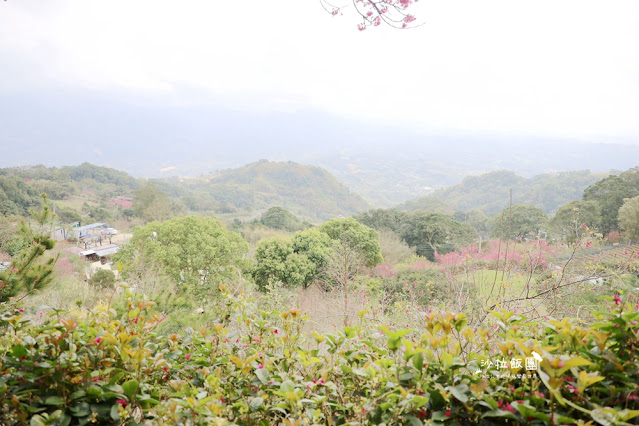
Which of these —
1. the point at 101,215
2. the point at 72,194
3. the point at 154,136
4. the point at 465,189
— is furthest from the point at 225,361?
the point at 154,136

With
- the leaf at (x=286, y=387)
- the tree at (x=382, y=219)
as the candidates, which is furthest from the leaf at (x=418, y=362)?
the tree at (x=382, y=219)

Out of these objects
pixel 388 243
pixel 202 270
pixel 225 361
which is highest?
pixel 225 361

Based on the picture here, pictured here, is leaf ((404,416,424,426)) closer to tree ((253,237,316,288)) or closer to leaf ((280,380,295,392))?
leaf ((280,380,295,392))

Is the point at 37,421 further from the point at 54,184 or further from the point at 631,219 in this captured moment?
the point at 54,184

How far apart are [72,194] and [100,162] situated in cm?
11172

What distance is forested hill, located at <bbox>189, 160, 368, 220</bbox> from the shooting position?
171 ft

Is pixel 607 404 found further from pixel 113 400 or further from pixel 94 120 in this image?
pixel 94 120

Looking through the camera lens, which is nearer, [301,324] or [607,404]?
[607,404]

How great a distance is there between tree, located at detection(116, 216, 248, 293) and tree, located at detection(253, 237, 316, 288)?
126 centimetres

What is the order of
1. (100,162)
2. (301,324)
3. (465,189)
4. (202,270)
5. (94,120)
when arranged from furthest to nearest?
(94,120) → (100,162) → (465,189) → (202,270) → (301,324)

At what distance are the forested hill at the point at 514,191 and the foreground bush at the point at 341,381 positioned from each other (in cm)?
3856

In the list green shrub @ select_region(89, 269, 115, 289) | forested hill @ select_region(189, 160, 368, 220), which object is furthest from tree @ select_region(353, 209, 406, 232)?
forested hill @ select_region(189, 160, 368, 220)

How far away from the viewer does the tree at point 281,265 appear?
8750mm

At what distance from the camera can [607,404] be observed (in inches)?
27.6
